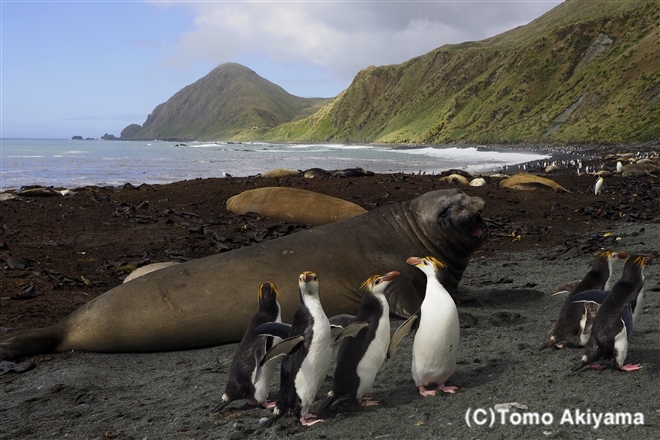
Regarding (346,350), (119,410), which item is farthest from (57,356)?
(346,350)

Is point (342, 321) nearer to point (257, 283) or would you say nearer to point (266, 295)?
point (266, 295)

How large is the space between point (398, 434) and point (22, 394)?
3.04 metres

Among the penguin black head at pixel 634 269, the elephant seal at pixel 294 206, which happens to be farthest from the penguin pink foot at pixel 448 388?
the elephant seal at pixel 294 206

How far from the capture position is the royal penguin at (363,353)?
3.55 m

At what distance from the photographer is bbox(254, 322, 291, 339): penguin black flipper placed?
3.61m

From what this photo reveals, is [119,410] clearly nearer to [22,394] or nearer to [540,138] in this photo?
[22,394]

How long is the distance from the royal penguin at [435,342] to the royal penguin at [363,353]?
0.39 feet

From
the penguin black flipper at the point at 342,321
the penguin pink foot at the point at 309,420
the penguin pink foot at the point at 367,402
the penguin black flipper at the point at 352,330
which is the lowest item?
the penguin pink foot at the point at 309,420

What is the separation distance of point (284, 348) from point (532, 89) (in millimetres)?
85292

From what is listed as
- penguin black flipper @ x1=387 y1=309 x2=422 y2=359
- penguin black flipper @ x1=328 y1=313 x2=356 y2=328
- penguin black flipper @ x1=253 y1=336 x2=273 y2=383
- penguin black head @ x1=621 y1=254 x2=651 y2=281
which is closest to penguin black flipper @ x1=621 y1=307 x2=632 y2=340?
penguin black head @ x1=621 y1=254 x2=651 y2=281

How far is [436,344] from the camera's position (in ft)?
11.9

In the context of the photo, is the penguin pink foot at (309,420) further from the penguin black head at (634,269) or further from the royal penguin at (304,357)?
the penguin black head at (634,269)

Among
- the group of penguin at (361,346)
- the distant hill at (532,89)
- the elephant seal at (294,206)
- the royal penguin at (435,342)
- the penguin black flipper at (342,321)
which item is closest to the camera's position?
the group of penguin at (361,346)

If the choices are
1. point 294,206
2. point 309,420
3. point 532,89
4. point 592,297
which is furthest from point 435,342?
point 532,89
